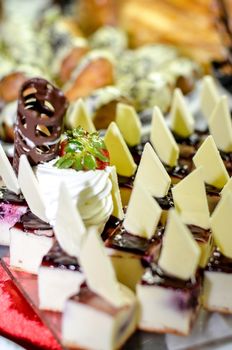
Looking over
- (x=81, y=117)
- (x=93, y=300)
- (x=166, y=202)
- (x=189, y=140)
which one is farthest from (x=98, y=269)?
(x=189, y=140)

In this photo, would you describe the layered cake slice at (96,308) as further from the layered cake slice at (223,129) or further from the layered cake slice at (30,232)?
the layered cake slice at (223,129)

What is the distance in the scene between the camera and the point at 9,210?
5.66 feet

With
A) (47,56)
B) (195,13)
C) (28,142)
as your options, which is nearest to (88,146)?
(28,142)

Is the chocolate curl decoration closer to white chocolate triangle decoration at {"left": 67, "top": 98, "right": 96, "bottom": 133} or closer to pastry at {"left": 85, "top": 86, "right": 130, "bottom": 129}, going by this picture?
white chocolate triangle decoration at {"left": 67, "top": 98, "right": 96, "bottom": 133}

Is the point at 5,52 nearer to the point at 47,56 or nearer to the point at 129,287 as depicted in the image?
the point at 47,56

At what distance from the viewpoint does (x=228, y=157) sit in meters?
2.06

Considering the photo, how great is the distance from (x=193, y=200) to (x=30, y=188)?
0.42 meters

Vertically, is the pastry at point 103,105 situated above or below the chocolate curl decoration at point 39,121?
below

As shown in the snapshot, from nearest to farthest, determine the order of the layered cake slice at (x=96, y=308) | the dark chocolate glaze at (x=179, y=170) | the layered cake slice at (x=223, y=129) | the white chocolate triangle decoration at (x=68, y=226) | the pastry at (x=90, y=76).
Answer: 1. the layered cake slice at (x=96, y=308)
2. the white chocolate triangle decoration at (x=68, y=226)
3. the dark chocolate glaze at (x=179, y=170)
4. the layered cake slice at (x=223, y=129)
5. the pastry at (x=90, y=76)

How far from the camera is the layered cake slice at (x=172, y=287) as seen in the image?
135 cm

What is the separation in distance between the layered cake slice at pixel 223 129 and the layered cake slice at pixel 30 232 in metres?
0.72

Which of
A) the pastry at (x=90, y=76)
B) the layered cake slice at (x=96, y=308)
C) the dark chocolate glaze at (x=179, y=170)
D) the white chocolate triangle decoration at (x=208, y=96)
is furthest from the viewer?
the pastry at (x=90, y=76)

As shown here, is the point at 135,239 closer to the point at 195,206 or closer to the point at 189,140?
the point at 195,206

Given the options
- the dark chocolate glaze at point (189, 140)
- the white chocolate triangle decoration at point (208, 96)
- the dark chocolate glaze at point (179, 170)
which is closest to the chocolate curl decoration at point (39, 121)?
the dark chocolate glaze at point (179, 170)
